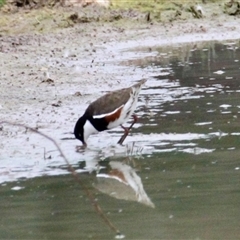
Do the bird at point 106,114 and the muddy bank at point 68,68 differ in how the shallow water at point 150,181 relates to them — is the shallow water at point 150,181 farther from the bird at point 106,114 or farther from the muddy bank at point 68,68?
the muddy bank at point 68,68

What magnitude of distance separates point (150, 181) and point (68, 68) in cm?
767

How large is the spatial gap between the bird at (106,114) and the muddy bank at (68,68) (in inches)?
8.1

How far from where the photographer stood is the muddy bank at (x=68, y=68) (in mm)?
9469

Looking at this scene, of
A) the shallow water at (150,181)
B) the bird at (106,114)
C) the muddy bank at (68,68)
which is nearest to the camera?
the shallow water at (150,181)

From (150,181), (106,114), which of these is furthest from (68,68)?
(150,181)

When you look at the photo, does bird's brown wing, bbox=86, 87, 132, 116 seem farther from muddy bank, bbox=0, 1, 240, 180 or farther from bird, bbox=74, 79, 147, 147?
muddy bank, bbox=0, 1, 240, 180

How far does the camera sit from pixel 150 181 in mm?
7352

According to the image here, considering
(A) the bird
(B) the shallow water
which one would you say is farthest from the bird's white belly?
(B) the shallow water

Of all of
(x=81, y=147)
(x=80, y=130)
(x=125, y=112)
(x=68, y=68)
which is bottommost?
(x=68, y=68)

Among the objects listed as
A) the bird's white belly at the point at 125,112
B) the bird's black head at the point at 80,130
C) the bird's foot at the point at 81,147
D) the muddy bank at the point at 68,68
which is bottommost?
the muddy bank at the point at 68,68

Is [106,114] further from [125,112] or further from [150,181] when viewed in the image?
[150,181]

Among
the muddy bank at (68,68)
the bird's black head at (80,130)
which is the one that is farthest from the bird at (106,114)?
the muddy bank at (68,68)

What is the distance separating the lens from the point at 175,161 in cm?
803

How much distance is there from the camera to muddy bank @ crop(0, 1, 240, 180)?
9469 mm
